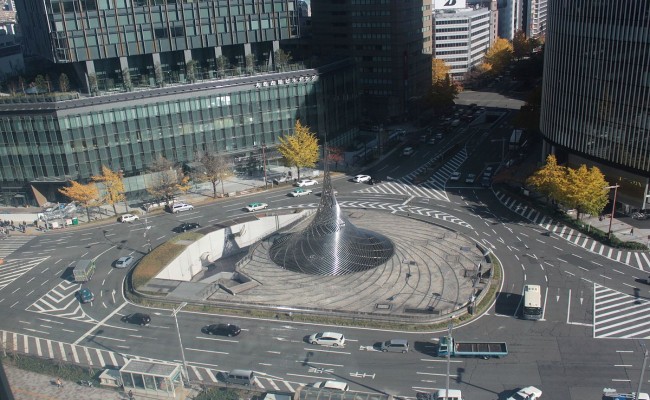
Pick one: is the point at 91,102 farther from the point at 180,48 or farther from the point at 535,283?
the point at 535,283

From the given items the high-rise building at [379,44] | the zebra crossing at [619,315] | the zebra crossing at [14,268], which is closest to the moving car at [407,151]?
the high-rise building at [379,44]

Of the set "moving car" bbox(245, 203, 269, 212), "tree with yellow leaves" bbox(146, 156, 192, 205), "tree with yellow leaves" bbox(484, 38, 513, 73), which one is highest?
"tree with yellow leaves" bbox(484, 38, 513, 73)

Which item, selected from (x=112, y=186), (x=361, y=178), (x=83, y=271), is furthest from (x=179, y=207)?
(x=361, y=178)

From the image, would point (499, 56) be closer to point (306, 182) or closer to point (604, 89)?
point (604, 89)

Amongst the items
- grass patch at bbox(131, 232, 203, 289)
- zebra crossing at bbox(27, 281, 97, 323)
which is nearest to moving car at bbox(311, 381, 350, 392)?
zebra crossing at bbox(27, 281, 97, 323)

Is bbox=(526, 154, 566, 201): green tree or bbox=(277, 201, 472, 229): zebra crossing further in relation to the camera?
bbox=(277, 201, 472, 229): zebra crossing

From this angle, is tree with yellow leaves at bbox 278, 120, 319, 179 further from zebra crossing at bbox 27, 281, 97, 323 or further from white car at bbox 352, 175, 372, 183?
zebra crossing at bbox 27, 281, 97, 323

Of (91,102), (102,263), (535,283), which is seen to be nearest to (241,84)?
(91,102)
